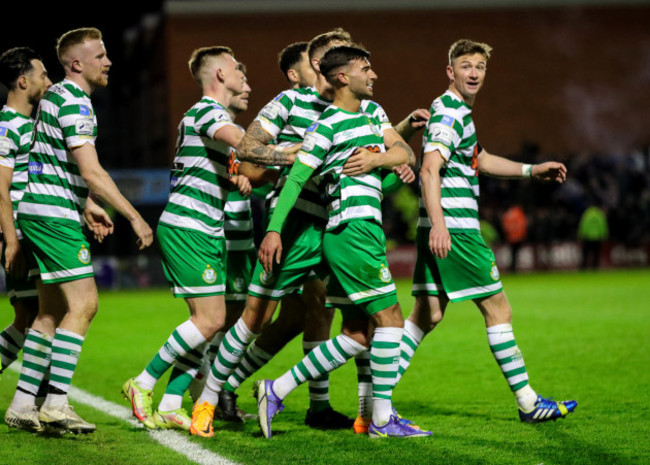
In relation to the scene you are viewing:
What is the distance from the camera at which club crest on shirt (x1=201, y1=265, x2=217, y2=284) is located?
5.76 m

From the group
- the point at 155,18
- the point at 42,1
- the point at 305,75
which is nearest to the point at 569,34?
the point at 155,18

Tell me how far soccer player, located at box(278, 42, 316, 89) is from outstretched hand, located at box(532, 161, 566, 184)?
1576 mm

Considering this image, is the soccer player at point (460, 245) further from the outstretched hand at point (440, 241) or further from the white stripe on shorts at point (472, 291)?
the outstretched hand at point (440, 241)

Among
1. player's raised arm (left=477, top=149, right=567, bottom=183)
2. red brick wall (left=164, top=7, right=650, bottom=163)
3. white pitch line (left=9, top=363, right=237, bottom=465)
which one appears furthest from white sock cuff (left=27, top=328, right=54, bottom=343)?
red brick wall (left=164, top=7, right=650, bottom=163)

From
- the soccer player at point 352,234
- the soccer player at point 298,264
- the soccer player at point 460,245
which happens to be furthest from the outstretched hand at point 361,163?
the soccer player at point 460,245

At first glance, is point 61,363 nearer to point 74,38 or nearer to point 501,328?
point 74,38

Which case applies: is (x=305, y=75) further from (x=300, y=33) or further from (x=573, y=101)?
(x=573, y=101)

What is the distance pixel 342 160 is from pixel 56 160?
1.70m

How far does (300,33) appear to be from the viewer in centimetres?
2977

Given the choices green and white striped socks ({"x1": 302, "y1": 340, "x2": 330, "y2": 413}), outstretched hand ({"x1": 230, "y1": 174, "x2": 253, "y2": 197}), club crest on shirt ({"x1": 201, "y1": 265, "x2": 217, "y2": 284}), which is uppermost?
outstretched hand ({"x1": 230, "y1": 174, "x2": 253, "y2": 197})

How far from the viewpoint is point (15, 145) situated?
6156mm

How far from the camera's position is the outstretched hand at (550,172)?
20.5ft

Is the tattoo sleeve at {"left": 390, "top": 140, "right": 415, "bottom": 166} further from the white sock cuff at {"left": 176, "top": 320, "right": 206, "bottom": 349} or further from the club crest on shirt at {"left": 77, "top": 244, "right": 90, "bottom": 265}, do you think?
the club crest on shirt at {"left": 77, "top": 244, "right": 90, "bottom": 265}

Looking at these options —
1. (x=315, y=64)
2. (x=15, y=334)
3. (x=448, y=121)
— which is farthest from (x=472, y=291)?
(x=15, y=334)
